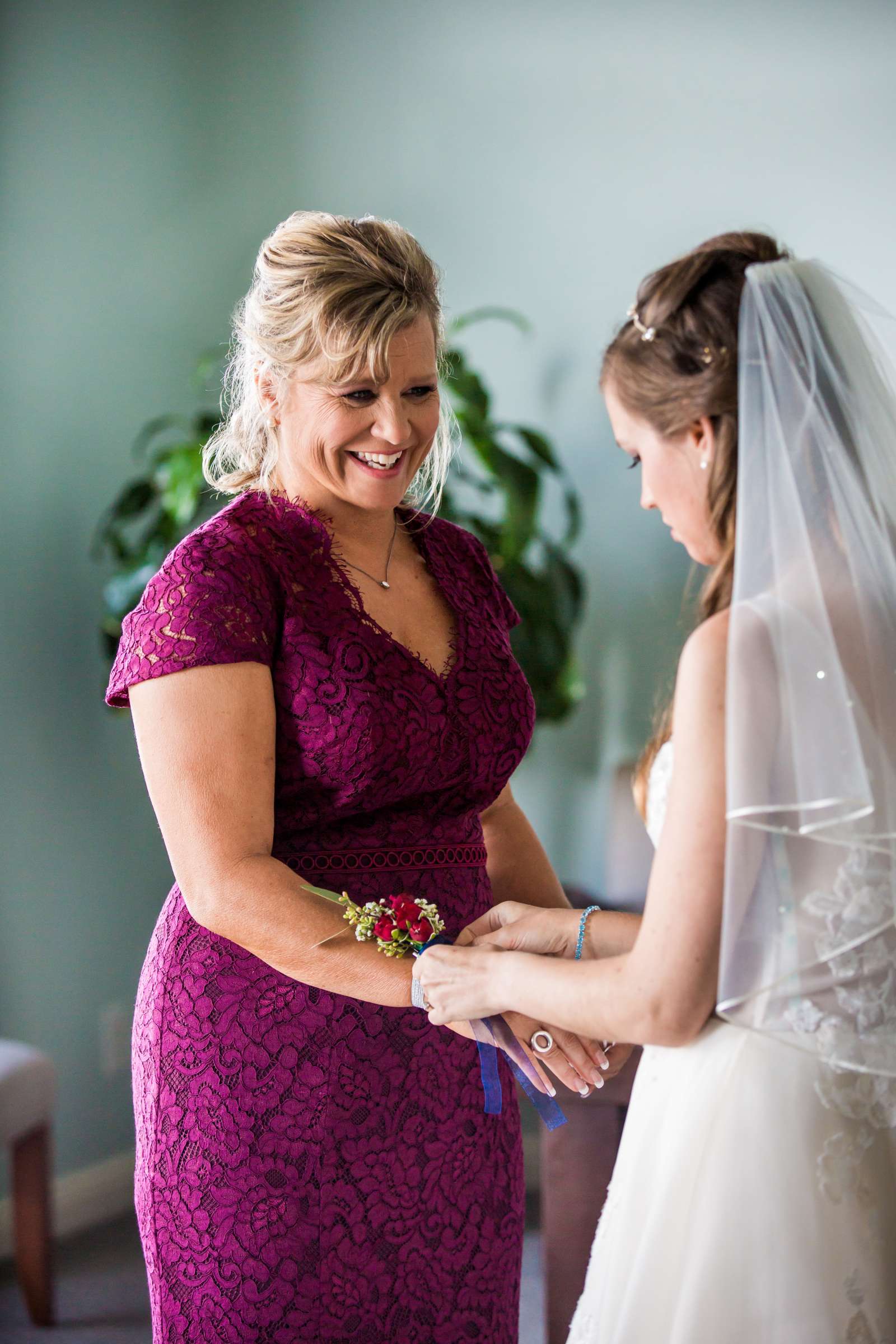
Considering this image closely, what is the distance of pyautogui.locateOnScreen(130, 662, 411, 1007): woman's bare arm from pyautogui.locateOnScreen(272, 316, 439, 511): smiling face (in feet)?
0.97

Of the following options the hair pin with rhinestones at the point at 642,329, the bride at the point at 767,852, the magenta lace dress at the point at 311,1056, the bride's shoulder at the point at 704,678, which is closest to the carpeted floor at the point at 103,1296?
the magenta lace dress at the point at 311,1056

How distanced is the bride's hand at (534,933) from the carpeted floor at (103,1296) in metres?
1.55

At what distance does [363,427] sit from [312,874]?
55 cm

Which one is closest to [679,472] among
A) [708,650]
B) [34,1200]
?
[708,650]

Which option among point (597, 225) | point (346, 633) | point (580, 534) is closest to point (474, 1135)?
point (346, 633)

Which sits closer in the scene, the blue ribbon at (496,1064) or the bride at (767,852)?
the bride at (767,852)

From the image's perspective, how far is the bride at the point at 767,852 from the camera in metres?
1.09

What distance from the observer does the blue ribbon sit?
142cm

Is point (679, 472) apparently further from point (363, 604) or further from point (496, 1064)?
point (496, 1064)

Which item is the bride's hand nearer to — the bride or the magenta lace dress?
the magenta lace dress

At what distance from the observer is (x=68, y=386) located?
3.18 m

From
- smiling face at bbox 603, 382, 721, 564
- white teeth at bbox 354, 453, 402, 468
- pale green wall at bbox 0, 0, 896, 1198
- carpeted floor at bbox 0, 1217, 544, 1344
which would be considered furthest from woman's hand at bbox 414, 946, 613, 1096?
pale green wall at bbox 0, 0, 896, 1198

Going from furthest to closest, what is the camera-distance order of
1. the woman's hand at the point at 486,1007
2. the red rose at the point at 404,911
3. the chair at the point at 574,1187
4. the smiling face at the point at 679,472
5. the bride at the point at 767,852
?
the chair at the point at 574,1187 → the red rose at the point at 404,911 → the woman's hand at the point at 486,1007 → the smiling face at the point at 679,472 → the bride at the point at 767,852

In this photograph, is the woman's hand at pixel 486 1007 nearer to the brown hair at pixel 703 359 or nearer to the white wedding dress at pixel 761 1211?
the white wedding dress at pixel 761 1211
